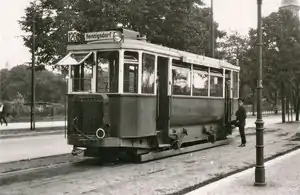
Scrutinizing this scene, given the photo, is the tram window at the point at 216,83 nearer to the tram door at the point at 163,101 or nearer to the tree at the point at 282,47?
the tram door at the point at 163,101

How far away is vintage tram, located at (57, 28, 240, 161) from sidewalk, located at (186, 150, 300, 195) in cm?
332

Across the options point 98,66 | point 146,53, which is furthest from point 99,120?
point 146,53

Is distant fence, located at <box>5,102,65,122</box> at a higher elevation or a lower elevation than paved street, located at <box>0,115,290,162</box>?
higher

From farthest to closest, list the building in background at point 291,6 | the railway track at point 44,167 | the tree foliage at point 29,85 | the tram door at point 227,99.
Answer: the tree foliage at point 29,85, the building in background at point 291,6, the tram door at point 227,99, the railway track at point 44,167

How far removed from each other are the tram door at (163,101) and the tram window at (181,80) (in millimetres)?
412

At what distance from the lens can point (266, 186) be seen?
8992mm

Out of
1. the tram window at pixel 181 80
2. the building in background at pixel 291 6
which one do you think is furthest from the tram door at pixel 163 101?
the building in background at pixel 291 6

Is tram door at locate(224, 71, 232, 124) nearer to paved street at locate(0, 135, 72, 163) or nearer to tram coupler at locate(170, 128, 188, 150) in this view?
tram coupler at locate(170, 128, 188, 150)

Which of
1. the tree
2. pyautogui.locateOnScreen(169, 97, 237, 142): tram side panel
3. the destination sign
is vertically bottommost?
pyautogui.locateOnScreen(169, 97, 237, 142): tram side panel

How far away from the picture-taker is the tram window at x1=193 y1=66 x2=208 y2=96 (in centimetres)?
1573

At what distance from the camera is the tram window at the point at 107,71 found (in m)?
12.4

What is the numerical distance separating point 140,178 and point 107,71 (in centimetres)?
367

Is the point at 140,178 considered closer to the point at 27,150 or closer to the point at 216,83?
the point at 27,150

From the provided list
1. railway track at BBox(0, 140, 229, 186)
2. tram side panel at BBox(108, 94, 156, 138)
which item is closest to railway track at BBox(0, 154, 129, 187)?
railway track at BBox(0, 140, 229, 186)
